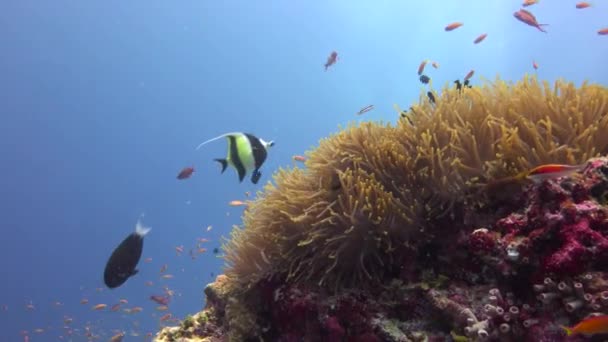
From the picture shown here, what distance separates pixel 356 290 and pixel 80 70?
7540 centimetres

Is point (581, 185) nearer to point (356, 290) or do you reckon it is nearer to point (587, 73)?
point (356, 290)

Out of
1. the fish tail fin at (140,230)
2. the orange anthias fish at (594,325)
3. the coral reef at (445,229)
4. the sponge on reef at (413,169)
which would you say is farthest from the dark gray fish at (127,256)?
the orange anthias fish at (594,325)

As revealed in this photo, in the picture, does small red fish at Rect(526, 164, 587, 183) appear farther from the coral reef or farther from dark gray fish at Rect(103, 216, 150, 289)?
dark gray fish at Rect(103, 216, 150, 289)

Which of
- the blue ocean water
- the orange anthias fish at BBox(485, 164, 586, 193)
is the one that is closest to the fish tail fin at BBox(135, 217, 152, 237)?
the orange anthias fish at BBox(485, 164, 586, 193)

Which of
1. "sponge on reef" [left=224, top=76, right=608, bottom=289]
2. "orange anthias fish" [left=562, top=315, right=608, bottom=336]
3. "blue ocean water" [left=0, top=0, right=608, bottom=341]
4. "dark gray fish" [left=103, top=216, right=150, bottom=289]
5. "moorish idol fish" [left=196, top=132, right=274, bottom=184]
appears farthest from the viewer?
"blue ocean water" [left=0, top=0, right=608, bottom=341]

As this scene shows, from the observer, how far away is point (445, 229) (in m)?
2.97

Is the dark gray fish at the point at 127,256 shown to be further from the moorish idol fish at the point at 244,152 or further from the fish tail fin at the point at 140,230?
the moorish idol fish at the point at 244,152

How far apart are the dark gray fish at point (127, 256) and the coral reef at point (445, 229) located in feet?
3.95

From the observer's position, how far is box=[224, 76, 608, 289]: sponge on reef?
2783 mm

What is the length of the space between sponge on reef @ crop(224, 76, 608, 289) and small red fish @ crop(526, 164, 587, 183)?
0.29 m

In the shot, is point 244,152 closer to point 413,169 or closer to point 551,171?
point 413,169

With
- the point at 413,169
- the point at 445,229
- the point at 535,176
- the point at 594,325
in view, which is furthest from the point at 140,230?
the point at 594,325

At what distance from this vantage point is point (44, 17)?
185 ft

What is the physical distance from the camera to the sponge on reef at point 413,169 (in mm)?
2783
